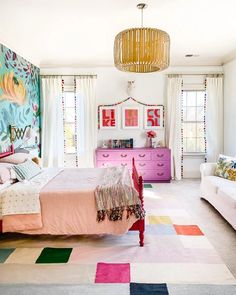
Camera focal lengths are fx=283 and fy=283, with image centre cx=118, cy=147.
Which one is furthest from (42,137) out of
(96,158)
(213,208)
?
(213,208)

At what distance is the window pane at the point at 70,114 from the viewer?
6.45 meters

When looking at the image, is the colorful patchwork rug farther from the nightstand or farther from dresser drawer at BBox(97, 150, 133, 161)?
dresser drawer at BBox(97, 150, 133, 161)

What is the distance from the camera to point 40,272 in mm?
2576

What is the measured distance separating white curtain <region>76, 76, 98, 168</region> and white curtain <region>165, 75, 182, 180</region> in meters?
1.64

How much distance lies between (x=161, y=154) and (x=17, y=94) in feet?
10.1

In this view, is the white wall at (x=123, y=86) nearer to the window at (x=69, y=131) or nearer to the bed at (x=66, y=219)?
the window at (x=69, y=131)

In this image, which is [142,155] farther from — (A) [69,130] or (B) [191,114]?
(A) [69,130]

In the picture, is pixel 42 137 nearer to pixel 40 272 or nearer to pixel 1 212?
pixel 1 212

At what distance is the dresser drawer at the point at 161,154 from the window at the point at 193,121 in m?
0.70

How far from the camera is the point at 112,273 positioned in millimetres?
2545

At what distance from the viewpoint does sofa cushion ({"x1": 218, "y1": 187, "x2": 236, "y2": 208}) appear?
3381 millimetres

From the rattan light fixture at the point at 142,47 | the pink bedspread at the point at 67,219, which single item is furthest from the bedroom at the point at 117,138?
the rattan light fixture at the point at 142,47

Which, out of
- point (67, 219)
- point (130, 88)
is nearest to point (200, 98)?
point (130, 88)

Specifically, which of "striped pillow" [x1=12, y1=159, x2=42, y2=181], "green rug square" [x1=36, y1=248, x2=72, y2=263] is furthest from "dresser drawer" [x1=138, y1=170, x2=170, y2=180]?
"green rug square" [x1=36, y1=248, x2=72, y2=263]
